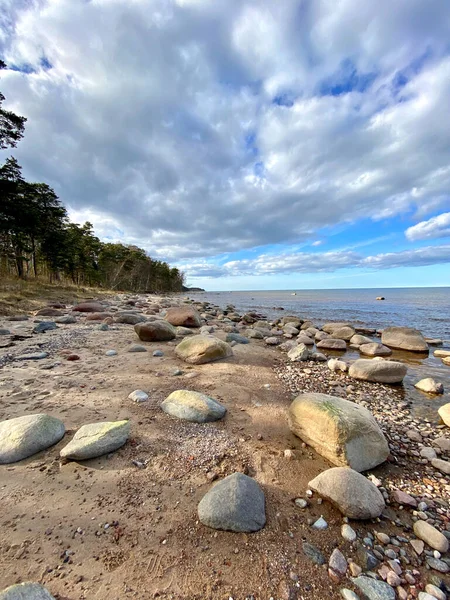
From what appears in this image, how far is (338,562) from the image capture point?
1.74 m

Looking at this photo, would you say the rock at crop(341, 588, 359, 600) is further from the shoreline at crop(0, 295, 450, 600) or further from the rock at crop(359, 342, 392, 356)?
the rock at crop(359, 342, 392, 356)

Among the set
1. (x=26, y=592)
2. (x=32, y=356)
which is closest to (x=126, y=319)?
(x=32, y=356)

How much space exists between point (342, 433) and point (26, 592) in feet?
9.30

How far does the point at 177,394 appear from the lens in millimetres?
3729

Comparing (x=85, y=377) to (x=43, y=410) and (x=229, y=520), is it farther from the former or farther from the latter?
(x=229, y=520)

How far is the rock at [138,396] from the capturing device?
151 inches

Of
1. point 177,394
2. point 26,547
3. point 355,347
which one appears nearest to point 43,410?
point 177,394

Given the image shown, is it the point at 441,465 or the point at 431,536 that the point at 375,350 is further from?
the point at 431,536

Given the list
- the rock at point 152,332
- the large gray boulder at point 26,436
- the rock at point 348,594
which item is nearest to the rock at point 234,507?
the rock at point 348,594

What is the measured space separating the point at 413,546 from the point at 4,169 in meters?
25.9

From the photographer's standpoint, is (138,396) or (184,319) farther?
(184,319)

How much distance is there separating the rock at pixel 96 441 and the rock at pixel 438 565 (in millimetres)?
2801

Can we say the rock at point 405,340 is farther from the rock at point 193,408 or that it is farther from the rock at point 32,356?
the rock at point 32,356

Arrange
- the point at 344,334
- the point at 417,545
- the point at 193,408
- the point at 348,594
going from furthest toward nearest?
the point at 344,334
the point at 193,408
the point at 417,545
the point at 348,594
